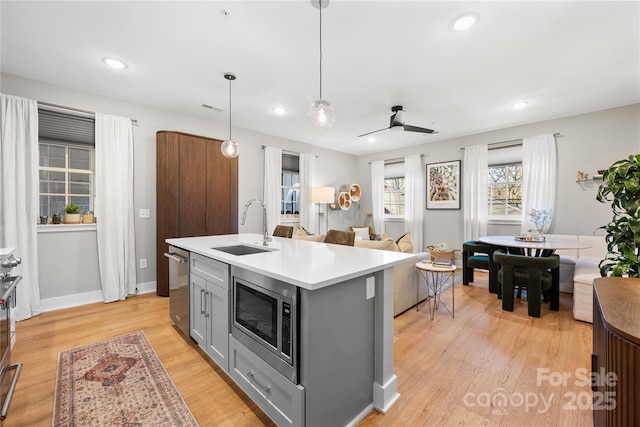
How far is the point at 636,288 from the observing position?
3.96 feet

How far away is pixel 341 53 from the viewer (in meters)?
2.50

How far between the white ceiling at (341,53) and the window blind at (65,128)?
39cm

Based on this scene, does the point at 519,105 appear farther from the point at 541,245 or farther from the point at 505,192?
the point at 541,245

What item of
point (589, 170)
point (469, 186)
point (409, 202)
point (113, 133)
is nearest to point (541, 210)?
point (589, 170)

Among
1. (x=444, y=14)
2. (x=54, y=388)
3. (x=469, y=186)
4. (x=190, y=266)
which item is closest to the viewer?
(x=54, y=388)

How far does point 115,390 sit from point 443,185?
5.77 metres

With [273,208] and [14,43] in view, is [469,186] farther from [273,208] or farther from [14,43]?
[14,43]

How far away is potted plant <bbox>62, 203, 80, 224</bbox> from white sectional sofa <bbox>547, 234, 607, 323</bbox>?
5.88 m

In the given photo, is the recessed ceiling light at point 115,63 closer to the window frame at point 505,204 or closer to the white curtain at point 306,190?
the white curtain at point 306,190

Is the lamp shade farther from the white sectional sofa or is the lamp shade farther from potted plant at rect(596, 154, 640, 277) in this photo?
potted plant at rect(596, 154, 640, 277)

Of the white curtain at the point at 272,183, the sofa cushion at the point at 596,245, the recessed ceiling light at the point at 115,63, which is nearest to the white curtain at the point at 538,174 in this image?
the sofa cushion at the point at 596,245

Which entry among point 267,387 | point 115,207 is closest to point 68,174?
point 115,207

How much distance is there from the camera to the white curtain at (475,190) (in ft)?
16.4

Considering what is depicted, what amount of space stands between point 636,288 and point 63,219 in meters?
5.10
